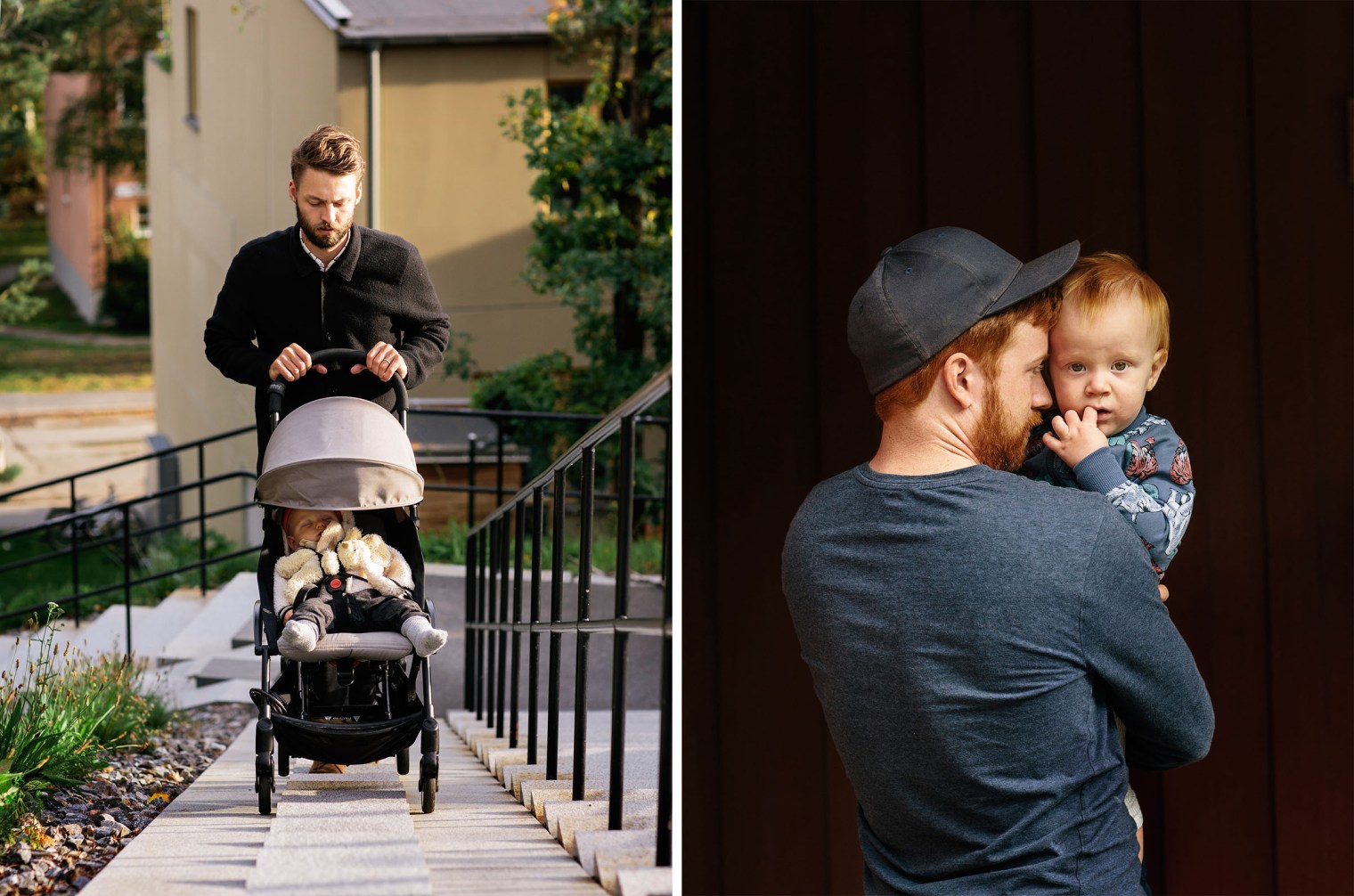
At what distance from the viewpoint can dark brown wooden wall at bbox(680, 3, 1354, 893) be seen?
10.6 feet

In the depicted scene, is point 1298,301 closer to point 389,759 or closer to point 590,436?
point 590,436

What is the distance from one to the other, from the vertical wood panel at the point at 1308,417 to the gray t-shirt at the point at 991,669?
1.59 meters

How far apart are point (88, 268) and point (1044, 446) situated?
373cm

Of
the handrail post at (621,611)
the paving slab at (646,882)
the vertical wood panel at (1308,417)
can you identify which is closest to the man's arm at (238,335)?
the handrail post at (621,611)

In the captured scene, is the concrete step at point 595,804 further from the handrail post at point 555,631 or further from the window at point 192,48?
the window at point 192,48

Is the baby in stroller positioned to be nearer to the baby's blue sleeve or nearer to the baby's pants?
the baby's pants

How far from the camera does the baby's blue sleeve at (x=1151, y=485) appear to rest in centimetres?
188

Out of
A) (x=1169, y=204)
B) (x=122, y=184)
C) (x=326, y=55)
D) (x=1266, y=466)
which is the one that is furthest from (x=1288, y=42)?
(x=122, y=184)

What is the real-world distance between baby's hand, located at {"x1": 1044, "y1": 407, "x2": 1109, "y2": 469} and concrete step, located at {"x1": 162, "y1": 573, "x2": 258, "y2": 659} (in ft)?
9.55

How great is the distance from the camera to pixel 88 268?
178 inches

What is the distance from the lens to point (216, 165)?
3.57 meters

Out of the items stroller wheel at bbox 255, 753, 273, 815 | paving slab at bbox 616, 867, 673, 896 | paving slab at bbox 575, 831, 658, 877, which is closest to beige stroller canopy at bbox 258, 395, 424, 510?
stroller wheel at bbox 255, 753, 273, 815

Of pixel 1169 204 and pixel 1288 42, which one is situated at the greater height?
pixel 1288 42

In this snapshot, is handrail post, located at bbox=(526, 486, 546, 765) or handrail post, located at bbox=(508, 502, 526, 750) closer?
handrail post, located at bbox=(526, 486, 546, 765)
